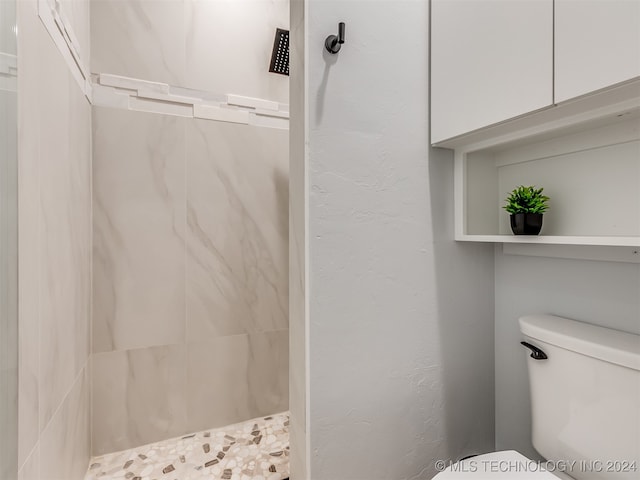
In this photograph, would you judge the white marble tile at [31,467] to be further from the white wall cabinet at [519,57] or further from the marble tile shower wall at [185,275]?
the white wall cabinet at [519,57]

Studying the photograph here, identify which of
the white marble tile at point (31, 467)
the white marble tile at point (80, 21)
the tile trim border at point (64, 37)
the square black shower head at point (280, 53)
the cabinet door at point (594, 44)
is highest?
the square black shower head at point (280, 53)

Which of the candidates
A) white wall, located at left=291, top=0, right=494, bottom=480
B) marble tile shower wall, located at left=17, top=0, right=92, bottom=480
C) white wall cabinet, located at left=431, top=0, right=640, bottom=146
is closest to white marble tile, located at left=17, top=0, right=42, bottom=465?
marble tile shower wall, located at left=17, top=0, right=92, bottom=480

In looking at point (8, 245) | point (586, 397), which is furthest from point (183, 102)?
point (586, 397)

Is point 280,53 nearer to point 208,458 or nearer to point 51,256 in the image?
point 51,256

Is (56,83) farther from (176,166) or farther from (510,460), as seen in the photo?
(510,460)

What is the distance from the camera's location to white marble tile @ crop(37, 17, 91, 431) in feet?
2.49

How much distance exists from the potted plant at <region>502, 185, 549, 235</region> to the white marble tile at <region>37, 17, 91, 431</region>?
120 centimetres

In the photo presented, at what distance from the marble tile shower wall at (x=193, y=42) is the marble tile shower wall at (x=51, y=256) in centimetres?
11

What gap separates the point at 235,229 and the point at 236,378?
2.16ft

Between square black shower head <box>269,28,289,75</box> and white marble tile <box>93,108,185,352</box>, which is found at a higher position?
square black shower head <box>269,28,289,75</box>

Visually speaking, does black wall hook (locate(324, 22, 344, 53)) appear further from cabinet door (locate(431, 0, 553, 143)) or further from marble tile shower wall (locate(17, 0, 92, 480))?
marble tile shower wall (locate(17, 0, 92, 480))

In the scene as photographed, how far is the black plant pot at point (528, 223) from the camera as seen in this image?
3.16 ft

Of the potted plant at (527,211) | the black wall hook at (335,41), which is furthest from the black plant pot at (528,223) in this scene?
the black wall hook at (335,41)

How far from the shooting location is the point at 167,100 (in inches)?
54.2
